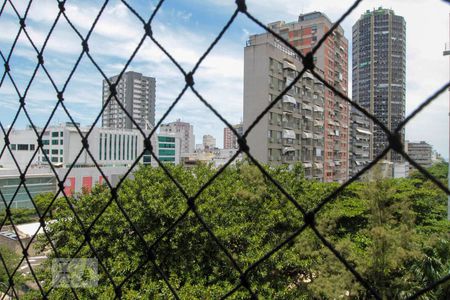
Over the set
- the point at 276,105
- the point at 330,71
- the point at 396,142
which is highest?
the point at 330,71

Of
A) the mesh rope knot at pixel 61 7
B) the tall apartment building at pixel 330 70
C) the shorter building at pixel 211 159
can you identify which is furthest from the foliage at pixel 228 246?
the tall apartment building at pixel 330 70

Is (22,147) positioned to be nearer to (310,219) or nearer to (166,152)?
(166,152)

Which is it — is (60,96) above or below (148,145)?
above

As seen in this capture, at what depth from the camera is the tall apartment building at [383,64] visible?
18.5 metres

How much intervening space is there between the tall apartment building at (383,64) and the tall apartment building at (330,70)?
3.18 metres

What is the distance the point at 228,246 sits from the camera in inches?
A: 139

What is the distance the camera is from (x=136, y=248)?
3.30m

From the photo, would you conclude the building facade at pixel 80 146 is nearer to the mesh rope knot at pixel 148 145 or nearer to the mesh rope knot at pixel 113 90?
the mesh rope knot at pixel 113 90

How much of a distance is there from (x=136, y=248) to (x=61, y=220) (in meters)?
1.04

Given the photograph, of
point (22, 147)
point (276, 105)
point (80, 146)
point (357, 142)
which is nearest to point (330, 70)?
point (276, 105)

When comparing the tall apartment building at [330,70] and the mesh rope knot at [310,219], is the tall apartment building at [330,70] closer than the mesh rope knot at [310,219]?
No

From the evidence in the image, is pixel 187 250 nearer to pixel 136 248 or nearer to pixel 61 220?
pixel 136 248

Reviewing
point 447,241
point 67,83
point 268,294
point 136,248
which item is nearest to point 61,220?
point 136,248

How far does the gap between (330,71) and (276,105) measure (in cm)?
517
